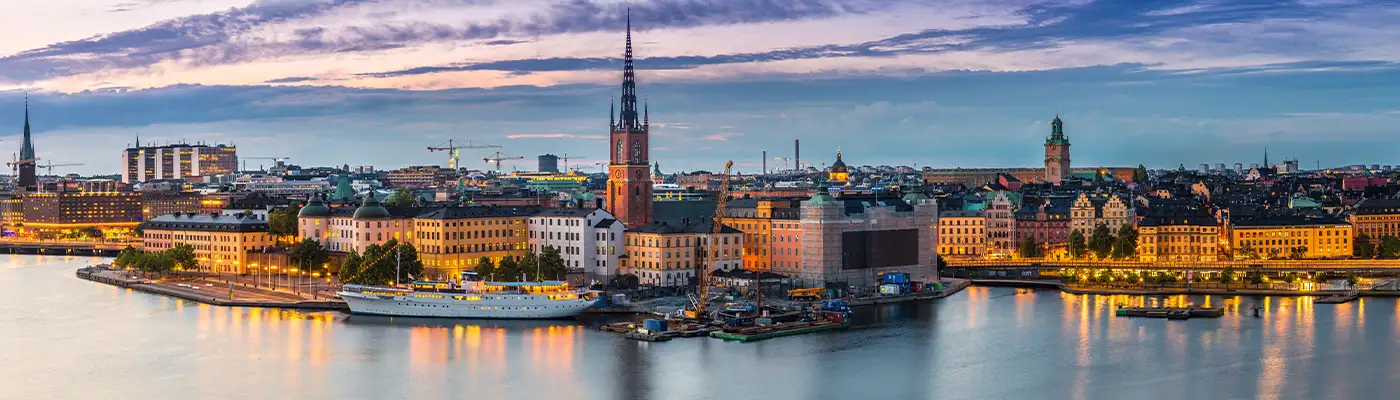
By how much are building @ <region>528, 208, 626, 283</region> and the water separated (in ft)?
27.3

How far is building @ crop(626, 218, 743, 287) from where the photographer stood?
49.8m

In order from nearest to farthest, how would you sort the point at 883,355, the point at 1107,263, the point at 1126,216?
the point at 883,355 < the point at 1107,263 < the point at 1126,216

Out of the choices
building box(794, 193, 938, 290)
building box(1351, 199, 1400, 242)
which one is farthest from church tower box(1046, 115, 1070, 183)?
building box(794, 193, 938, 290)

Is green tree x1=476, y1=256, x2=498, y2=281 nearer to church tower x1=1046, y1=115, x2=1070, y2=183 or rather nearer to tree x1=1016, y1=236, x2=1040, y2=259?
tree x1=1016, y1=236, x2=1040, y2=259

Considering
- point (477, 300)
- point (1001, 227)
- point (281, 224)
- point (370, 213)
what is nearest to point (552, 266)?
point (477, 300)

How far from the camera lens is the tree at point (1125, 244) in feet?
201

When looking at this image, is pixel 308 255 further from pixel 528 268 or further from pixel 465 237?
pixel 528 268

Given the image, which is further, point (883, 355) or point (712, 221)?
point (712, 221)

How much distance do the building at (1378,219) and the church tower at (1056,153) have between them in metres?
48.8

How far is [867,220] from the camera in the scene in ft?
170

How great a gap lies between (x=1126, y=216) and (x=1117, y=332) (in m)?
25.0

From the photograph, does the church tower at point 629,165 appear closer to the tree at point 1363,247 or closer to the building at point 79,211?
the tree at point 1363,247

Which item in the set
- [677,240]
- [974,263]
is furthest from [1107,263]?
[677,240]

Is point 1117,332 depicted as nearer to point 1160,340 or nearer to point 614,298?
point 1160,340
